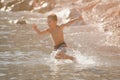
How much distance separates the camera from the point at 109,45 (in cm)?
1347

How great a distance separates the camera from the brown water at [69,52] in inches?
362

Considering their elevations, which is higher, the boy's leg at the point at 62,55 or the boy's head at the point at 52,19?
the boy's head at the point at 52,19

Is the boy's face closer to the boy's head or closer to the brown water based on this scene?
the boy's head

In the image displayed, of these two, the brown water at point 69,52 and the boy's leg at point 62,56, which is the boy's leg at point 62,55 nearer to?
the boy's leg at point 62,56

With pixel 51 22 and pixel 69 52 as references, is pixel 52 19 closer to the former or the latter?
pixel 51 22

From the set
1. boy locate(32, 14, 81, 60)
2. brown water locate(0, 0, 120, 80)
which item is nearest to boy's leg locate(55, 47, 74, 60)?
boy locate(32, 14, 81, 60)

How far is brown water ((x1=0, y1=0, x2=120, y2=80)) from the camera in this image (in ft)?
30.2

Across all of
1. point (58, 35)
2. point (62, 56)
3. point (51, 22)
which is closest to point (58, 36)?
point (58, 35)

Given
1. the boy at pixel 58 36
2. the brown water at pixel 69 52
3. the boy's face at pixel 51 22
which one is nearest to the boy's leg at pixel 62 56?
the boy at pixel 58 36

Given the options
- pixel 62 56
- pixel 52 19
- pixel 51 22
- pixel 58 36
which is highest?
pixel 52 19

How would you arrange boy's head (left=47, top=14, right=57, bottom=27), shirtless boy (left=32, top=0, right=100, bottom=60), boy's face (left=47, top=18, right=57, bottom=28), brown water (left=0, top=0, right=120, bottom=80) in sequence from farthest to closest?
shirtless boy (left=32, top=0, right=100, bottom=60), boy's face (left=47, top=18, right=57, bottom=28), boy's head (left=47, top=14, right=57, bottom=27), brown water (left=0, top=0, right=120, bottom=80)

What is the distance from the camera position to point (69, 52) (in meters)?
12.4

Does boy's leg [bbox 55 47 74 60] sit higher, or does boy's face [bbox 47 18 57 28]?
boy's face [bbox 47 18 57 28]

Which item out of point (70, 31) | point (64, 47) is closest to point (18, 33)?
point (70, 31)
